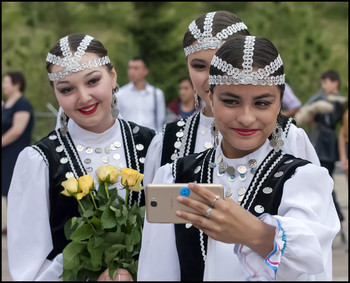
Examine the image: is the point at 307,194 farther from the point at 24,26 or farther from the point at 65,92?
the point at 24,26

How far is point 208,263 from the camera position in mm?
2561

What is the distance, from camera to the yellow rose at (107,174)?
11.3 ft

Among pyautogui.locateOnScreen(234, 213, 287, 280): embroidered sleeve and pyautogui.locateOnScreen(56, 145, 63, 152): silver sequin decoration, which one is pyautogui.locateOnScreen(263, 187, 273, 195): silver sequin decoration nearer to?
pyautogui.locateOnScreen(234, 213, 287, 280): embroidered sleeve

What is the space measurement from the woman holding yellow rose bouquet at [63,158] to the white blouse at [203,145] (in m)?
0.08

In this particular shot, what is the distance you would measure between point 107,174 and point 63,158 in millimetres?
364

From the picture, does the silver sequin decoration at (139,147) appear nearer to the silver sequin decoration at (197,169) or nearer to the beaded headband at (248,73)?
the silver sequin decoration at (197,169)

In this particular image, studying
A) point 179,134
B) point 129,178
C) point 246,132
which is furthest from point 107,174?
point 246,132

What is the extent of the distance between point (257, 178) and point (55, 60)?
1.34 m

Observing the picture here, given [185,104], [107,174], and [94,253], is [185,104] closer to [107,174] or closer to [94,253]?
[107,174]

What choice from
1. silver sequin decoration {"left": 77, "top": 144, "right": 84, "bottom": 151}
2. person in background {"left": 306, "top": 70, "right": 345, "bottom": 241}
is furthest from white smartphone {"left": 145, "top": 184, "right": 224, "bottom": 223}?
person in background {"left": 306, "top": 70, "right": 345, "bottom": 241}

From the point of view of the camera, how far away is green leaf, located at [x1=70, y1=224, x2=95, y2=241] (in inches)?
132

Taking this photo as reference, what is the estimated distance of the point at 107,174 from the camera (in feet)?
11.3

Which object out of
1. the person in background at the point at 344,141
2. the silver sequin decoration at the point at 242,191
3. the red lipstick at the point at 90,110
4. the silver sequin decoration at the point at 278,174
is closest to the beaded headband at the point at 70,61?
the red lipstick at the point at 90,110

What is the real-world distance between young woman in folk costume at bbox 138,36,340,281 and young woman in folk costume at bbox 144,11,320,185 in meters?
0.66
